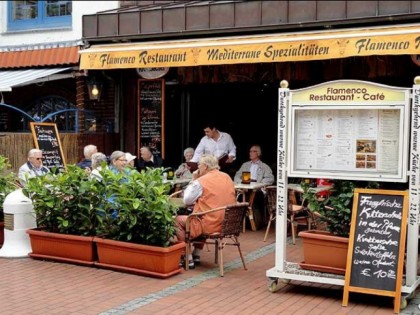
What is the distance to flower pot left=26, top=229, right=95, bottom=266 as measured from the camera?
7699 millimetres

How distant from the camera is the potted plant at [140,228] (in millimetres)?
7125

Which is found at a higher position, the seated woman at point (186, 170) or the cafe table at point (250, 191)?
the seated woman at point (186, 170)

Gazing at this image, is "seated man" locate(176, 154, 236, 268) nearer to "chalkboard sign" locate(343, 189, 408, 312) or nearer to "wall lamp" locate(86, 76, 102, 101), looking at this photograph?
"chalkboard sign" locate(343, 189, 408, 312)

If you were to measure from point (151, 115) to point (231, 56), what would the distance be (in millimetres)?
3125

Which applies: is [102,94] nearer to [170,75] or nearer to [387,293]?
[170,75]

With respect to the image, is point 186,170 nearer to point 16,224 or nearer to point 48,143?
point 48,143

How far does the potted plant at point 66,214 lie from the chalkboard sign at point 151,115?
14.5ft

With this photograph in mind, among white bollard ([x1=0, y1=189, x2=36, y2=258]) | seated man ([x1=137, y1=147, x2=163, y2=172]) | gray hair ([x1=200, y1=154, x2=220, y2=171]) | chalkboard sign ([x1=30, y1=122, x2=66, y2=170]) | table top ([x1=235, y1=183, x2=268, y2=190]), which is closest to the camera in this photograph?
gray hair ([x1=200, y1=154, x2=220, y2=171])

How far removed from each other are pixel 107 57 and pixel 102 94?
186cm

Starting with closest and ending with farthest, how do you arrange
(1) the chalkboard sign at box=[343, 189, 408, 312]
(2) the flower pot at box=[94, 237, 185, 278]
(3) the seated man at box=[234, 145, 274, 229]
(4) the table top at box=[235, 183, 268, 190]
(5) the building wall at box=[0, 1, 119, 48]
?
1. (1) the chalkboard sign at box=[343, 189, 408, 312]
2. (2) the flower pot at box=[94, 237, 185, 278]
3. (4) the table top at box=[235, 183, 268, 190]
4. (3) the seated man at box=[234, 145, 274, 229]
5. (5) the building wall at box=[0, 1, 119, 48]

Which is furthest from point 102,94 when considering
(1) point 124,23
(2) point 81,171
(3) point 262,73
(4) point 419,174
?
(4) point 419,174

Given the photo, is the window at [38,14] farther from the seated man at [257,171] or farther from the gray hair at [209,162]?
the gray hair at [209,162]

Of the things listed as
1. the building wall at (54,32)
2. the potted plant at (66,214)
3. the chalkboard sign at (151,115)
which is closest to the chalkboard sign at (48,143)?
the chalkboard sign at (151,115)

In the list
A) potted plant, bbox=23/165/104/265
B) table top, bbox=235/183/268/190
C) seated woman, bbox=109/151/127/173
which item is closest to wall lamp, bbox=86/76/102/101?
table top, bbox=235/183/268/190
